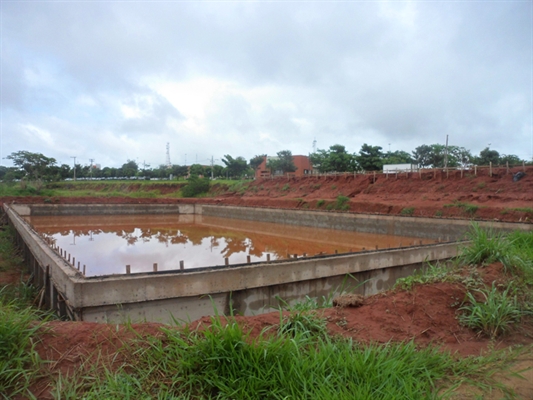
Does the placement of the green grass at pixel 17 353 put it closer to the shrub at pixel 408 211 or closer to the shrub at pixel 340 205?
the shrub at pixel 408 211

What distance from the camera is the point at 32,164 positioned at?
40.9 meters

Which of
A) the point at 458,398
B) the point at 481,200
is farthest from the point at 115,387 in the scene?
the point at 481,200

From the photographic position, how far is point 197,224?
2712cm

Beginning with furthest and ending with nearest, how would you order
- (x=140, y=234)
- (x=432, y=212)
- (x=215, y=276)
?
(x=140, y=234) → (x=432, y=212) → (x=215, y=276)

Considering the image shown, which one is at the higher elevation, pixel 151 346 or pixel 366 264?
pixel 151 346

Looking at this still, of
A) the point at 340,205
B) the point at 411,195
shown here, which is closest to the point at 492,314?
the point at 340,205

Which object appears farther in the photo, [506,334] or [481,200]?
[481,200]

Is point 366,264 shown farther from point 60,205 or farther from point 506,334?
point 60,205

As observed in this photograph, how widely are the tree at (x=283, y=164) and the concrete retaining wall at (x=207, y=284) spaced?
4243 centimetres

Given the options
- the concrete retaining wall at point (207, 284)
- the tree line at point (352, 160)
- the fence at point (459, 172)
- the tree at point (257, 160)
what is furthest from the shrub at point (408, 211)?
the tree at point (257, 160)

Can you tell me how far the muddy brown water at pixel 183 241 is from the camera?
13.7m

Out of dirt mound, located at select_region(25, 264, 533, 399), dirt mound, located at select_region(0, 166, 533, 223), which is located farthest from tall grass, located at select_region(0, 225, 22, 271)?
dirt mound, located at select_region(0, 166, 533, 223)

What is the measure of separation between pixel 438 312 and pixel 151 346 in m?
2.78

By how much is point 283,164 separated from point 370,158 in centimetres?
1539
